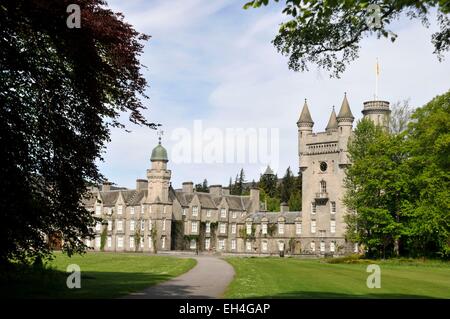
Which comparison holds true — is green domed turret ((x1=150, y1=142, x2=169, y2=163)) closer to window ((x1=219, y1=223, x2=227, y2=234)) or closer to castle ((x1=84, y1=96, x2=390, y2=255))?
castle ((x1=84, y1=96, x2=390, y2=255))

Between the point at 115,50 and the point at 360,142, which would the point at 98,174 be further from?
the point at 360,142

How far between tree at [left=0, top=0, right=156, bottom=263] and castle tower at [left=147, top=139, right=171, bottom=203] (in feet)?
228

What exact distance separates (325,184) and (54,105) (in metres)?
67.9

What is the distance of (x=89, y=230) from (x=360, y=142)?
47.2 metres

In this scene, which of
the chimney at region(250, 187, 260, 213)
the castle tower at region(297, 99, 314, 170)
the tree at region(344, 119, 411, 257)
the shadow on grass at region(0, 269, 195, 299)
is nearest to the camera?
the shadow on grass at region(0, 269, 195, 299)

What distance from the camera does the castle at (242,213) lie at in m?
80.2

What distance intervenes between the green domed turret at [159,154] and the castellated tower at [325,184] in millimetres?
20611

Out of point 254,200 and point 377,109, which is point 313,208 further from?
point 254,200

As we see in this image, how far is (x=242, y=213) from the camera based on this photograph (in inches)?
3844

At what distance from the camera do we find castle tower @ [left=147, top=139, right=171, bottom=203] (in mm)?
88250

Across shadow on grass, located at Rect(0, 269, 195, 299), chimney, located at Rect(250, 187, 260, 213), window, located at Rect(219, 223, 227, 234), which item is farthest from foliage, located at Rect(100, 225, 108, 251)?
shadow on grass, located at Rect(0, 269, 195, 299)

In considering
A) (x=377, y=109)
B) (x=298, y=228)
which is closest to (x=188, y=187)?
(x=298, y=228)
